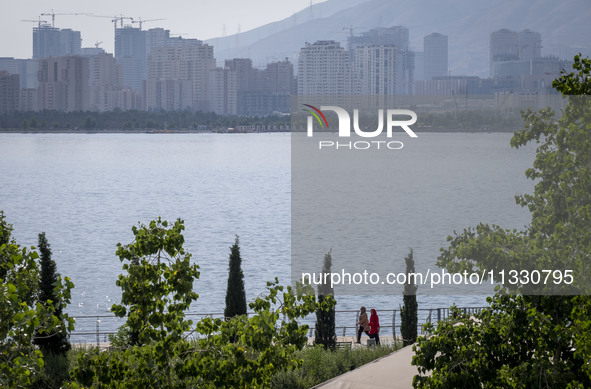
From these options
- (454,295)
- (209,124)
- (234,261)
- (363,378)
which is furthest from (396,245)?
(209,124)

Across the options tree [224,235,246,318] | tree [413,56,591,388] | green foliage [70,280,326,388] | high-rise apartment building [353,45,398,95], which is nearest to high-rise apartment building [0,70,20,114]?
high-rise apartment building [353,45,398,95]

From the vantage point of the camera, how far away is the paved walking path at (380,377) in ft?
30.0

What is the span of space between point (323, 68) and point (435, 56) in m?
50.1

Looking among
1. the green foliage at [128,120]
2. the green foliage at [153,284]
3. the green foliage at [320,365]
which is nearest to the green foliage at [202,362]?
the green foliage at [153,284]

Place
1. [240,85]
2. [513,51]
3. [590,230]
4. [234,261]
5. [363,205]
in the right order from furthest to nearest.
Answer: [240,85]
[513,51]
[363,205]
[234,261]
[590,230]

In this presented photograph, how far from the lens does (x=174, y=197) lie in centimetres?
7506

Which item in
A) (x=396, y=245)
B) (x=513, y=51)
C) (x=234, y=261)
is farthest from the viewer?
(x=513, y=51)

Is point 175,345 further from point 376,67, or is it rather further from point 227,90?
point 227,90

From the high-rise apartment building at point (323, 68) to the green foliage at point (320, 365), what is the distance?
285ft

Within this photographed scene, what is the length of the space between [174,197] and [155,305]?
228 ft

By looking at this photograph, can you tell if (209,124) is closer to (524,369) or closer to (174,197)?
(174,197)

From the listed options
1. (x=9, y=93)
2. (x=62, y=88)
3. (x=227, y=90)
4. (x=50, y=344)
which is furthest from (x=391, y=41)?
(x=50, y=344)

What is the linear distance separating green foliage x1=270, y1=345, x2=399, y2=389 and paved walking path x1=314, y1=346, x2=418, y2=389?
2281 mm

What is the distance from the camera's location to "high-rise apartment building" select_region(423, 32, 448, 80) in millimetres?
156875
